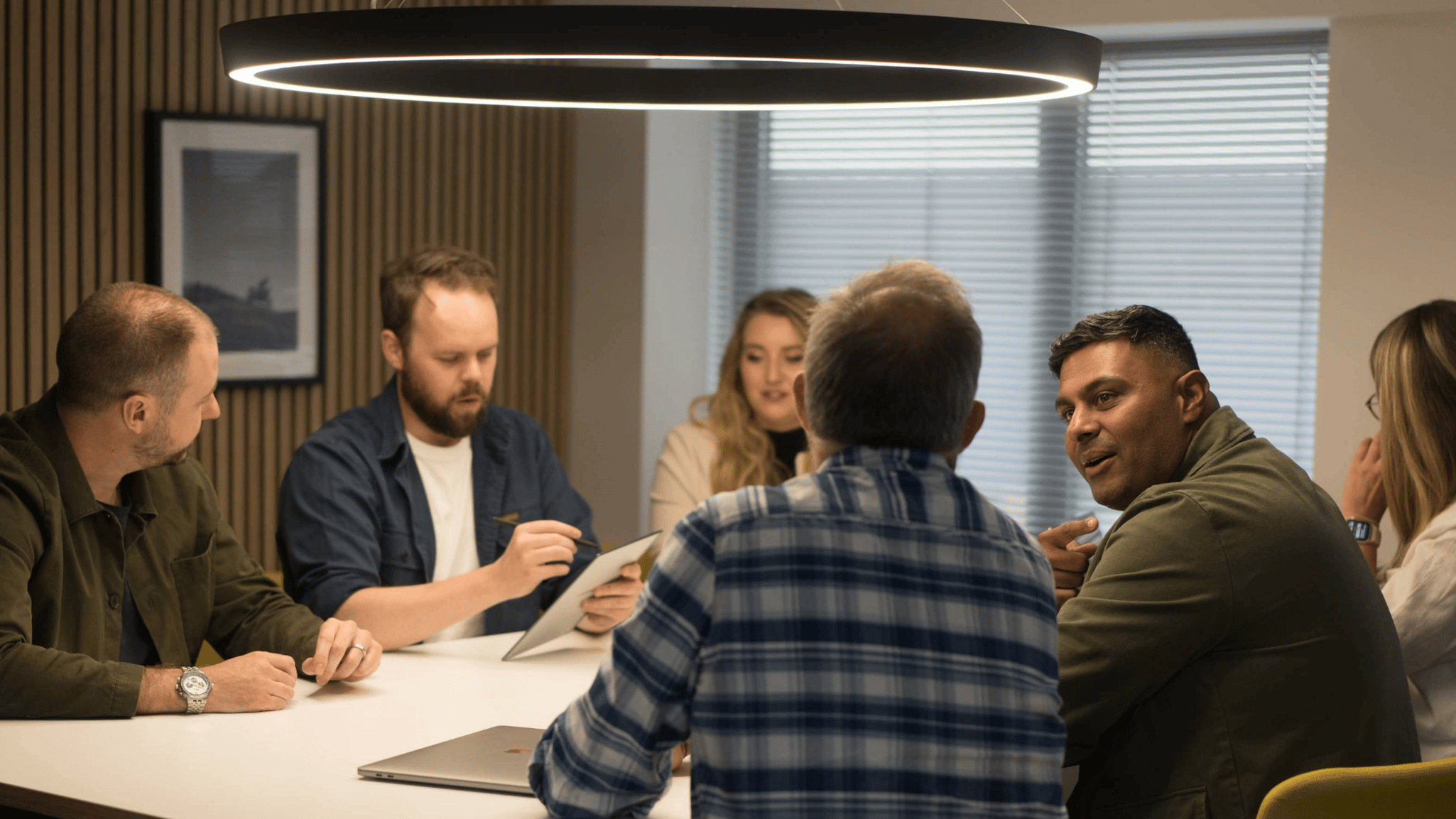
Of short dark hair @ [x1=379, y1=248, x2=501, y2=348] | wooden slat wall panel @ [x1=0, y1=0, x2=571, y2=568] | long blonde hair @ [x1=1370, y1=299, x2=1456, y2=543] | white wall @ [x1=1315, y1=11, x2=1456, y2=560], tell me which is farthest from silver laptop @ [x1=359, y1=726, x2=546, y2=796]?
white wall @ [x1=1315, y1=11, x2=1456, y2=560]

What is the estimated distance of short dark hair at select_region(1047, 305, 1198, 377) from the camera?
2.32m

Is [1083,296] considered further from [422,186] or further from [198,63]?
[198,63]

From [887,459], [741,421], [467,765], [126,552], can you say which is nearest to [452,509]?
[126,552]

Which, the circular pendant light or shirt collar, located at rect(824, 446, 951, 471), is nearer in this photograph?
shirt collar, located at rect(824, 446, 951, 471)

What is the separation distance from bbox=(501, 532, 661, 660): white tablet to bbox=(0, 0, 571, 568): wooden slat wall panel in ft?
5.91

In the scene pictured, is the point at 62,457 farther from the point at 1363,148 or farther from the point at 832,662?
the point at 1363,148

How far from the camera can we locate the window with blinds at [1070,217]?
4723 millimetres

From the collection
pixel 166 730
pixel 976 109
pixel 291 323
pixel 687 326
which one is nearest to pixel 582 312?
pixel 687 326

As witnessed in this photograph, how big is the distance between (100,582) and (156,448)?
262mm

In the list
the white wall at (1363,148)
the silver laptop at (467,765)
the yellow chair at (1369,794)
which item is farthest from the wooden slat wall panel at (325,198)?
the yellow chair at (1369,794)

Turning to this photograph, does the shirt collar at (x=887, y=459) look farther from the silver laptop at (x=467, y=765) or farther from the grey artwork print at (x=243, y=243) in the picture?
the grey artwork print at (x=243, y=243)

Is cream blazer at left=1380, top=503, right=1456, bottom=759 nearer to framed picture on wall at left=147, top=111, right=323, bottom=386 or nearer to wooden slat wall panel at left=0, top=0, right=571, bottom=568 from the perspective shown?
wooden slat wall panel at left=0, top=0, right=571, bottom=568

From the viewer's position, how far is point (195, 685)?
2381 millimetres

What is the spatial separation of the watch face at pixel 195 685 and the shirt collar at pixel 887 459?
1412mm
